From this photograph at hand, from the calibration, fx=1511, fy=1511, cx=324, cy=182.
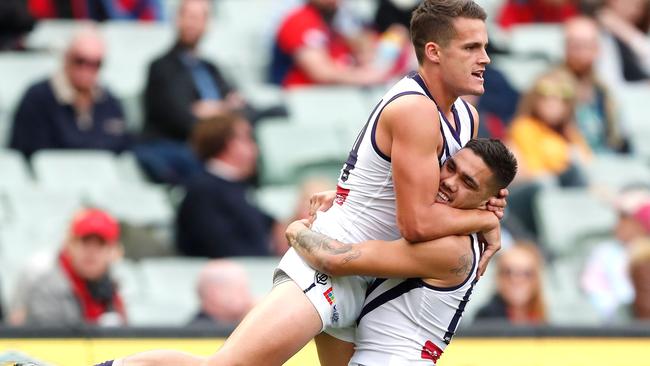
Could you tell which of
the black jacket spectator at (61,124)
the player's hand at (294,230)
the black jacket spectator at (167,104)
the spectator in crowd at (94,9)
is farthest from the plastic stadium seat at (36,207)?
the player's hand at (294,230)

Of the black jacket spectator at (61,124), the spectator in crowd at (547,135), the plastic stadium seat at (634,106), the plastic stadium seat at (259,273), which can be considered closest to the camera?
the plastic stadium seat at (259,273)

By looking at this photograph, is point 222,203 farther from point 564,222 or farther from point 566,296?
point 564,222

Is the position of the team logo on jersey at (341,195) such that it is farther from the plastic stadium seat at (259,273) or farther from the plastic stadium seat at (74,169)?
the plastic stadium seat at (74,169)

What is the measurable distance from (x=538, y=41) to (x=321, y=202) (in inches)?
270

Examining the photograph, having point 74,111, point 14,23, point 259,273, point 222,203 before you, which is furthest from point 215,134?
point 14,23

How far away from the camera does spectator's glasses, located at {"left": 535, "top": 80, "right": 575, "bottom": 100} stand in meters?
11.4

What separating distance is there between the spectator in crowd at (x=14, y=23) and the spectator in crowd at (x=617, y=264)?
434 centimetres

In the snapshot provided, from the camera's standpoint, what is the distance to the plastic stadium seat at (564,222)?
10.7m

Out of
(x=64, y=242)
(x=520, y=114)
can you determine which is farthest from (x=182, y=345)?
(x=520, y=114)

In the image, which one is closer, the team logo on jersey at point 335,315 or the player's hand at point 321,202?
the team logo on jersey at point 335,315

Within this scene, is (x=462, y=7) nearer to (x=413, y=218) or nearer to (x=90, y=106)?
(x=413, y=218)

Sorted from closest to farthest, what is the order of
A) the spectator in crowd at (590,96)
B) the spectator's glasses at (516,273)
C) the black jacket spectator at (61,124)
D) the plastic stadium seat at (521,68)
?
the spectator's glasses at (516,273), the black jacket spectator at (61,124), the spectator in crowd at (590,96), the plastic stadium seat at (521,68)

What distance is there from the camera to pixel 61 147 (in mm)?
10391

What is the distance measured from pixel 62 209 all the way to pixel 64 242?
664 mm
